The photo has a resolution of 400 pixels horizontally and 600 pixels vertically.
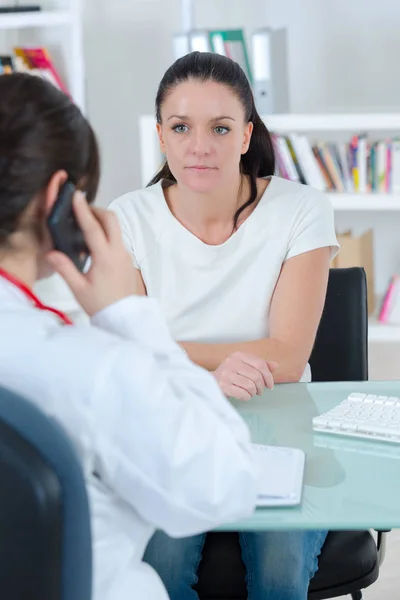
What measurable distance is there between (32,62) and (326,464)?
8.00ft

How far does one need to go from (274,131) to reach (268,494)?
2.35 metres

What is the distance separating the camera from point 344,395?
1646 mm

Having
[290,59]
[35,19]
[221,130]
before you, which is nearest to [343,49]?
[290,59]

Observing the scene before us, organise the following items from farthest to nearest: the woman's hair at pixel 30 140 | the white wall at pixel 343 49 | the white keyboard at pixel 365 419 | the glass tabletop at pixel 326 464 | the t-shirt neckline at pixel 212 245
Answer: the white wall at pixel 343 49 < the t-shirt neckline at pixel 212 245 < the white keyboard at pixel 365 419 < the glass tabletop at pixel 326 464 < the woman's hair at pixel 30 140

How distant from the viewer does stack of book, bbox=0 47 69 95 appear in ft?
10.8

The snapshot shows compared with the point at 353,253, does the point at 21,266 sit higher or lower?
higher

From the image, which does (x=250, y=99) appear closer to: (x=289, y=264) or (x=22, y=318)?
(x=289, y=264)

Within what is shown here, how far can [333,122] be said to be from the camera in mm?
3312

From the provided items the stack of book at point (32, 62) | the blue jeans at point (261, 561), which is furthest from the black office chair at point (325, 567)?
the stack of book at point (32, 62)

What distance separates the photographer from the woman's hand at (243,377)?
157cm

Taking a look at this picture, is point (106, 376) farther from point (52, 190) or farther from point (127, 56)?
point (127, 56)

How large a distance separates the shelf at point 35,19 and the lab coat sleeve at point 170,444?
2.56 metres

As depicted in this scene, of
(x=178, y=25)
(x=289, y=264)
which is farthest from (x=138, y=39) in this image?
(x=289, y=264)

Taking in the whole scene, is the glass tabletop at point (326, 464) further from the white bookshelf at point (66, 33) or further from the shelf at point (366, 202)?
the white bookshelf at point (66, 33)
